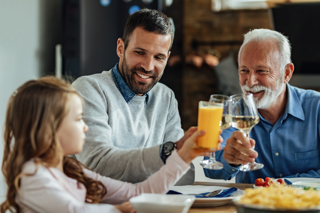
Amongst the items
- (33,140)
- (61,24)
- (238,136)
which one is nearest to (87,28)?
(61,24)

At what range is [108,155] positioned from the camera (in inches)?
49.4

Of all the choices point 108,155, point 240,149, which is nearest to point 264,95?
point 240,149

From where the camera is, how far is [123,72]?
1.59 m

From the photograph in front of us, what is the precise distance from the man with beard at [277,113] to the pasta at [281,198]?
32.9 inches

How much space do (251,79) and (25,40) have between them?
5.97ft

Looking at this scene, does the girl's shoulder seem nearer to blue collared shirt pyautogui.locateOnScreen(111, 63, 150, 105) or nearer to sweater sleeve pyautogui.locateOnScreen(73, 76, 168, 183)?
sweater sleeve pyautogui.locateOnScreen(73, 76, 168, 183)

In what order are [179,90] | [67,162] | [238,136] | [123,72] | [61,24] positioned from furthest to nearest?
1. [179,90]
2. [61,24]
3. [123,72]
4. [238,136]
5. [67,162]

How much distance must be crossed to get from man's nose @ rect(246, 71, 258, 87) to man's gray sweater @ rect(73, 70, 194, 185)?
0.39 metres

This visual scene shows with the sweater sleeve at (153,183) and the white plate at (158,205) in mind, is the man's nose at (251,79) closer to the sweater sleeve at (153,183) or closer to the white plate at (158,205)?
the sweater sleeve at (153,183)

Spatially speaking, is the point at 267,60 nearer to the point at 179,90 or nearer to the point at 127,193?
the point at 127,193

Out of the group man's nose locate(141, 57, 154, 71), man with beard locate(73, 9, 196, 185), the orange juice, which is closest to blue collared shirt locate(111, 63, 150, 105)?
man with beard locate(73, 9, 196, 185)

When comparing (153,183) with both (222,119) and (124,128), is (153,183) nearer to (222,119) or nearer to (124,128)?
(222,119)

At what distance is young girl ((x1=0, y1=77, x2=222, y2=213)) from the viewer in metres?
0.84

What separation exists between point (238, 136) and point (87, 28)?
6.59 feet
